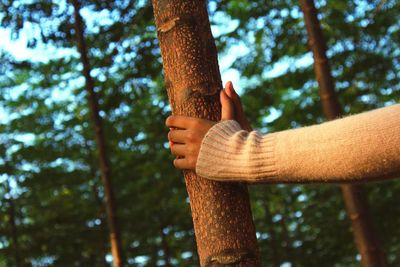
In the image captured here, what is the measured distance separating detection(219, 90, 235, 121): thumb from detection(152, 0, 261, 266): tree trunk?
67 mm

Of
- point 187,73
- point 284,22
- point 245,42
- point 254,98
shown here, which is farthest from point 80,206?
point 187,73

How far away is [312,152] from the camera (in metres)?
1.68

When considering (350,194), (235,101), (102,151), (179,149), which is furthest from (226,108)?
(102,151)

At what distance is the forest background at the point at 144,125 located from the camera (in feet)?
25.4

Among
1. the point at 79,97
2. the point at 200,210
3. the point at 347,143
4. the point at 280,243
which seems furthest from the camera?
the point at 280,243

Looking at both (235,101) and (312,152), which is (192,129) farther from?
(312,152)

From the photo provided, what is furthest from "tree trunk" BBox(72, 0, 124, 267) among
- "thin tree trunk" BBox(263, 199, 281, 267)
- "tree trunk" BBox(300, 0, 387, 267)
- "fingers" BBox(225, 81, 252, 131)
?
"thin tree trunk" BBox(263, 199, 281, 267)

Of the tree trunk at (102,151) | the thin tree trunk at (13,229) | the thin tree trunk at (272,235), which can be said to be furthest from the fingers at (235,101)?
the thin tree trunk at (272,235)

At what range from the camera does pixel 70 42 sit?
8328 millimetres

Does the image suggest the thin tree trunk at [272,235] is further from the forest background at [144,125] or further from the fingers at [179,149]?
the fingers at [179,149]

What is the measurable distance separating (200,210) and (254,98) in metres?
8.67

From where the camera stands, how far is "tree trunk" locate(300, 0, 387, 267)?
4.93 meters

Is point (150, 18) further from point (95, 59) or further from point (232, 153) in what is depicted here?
point (232, 153)

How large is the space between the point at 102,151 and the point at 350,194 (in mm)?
3826
